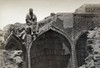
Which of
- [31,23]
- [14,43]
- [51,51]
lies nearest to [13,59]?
[14,43]

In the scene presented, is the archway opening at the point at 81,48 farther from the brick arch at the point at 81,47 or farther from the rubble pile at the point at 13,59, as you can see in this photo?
the rubble pile at the point at 13,59

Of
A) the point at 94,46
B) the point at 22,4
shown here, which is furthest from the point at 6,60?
the point at 94,46

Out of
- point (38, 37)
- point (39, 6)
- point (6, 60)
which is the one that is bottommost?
point (6, 60)

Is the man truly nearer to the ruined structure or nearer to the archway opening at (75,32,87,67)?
the ruined structure

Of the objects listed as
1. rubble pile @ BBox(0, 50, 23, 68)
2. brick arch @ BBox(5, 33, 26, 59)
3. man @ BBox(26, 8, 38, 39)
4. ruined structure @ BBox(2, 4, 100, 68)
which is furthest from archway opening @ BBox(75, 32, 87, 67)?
rubble pile @ BBox(0, 50, 23, 68)

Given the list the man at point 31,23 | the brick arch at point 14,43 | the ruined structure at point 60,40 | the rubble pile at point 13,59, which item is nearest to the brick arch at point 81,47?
the ruined structure at point 60,40

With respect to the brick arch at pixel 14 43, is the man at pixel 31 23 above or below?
above

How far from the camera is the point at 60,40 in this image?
13055mm

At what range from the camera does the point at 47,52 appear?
13086mm

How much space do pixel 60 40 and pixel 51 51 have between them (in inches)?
22.6

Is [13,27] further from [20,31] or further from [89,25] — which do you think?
[89,25]

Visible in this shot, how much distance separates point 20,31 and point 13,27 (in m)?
0.34

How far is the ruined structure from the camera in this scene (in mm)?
12641

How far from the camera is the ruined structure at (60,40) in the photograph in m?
12.6
